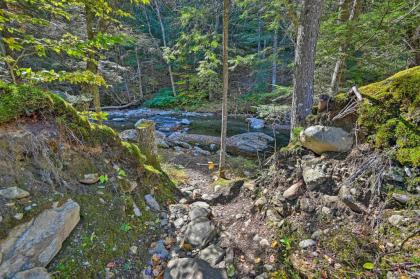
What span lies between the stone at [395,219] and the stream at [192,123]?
7285mm

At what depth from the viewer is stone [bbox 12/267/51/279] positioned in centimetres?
178

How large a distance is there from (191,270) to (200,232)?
0.52 m

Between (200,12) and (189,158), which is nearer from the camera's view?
(200,12)

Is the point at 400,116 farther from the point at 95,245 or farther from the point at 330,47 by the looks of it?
the point at 330,47

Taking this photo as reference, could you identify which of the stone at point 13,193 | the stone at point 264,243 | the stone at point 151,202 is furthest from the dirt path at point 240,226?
the stone at point 13,193

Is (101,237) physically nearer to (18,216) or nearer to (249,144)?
(18,216)

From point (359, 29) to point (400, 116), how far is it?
3.90 metres

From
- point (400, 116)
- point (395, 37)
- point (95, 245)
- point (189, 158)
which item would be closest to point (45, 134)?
point (95, 245)

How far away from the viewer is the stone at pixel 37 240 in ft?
6.01

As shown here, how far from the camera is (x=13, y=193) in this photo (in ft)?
6.79

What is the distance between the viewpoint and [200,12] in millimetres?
4926

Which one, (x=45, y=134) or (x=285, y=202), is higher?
(x=45, y=134)

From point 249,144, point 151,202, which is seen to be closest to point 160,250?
point 151,202

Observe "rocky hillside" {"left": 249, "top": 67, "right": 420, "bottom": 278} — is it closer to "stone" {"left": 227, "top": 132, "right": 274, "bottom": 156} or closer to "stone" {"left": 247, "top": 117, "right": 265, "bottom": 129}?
"stone" {"left": 227, "top": 132, "right": 274, "bottom": 156}
